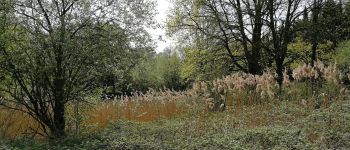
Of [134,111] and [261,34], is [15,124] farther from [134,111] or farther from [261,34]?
[261,34]

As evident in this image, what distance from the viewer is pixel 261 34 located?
64.0ft

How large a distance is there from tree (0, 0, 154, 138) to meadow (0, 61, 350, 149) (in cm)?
54

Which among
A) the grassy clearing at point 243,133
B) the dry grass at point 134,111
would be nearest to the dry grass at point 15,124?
the grassy clearing at point 243,133

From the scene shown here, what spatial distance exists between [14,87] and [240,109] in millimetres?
5637

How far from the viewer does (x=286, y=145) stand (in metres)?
6.37

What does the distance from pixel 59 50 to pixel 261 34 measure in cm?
1249

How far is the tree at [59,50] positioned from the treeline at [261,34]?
9551mm

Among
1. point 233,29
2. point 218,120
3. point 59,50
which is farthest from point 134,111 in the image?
point 233,29

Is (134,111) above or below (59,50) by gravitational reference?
below

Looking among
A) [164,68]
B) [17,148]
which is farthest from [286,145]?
[164,68]

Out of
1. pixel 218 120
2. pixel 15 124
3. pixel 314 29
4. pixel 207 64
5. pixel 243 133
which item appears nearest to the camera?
pixel 243 133

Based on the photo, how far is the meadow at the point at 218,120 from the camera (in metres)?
7.18

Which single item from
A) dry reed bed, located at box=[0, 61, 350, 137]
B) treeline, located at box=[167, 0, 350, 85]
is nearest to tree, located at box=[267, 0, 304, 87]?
treeline, located at box=[167, 0, 350, 85]

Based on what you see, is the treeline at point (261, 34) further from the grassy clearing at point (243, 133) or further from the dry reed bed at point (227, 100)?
the grassy clearing at point (243, 133)
